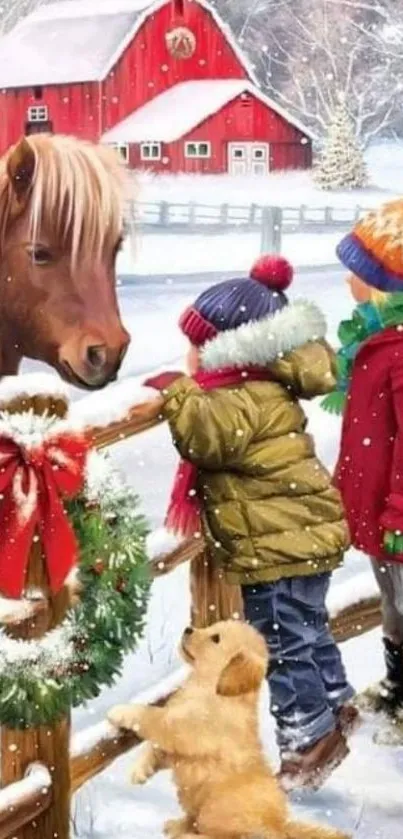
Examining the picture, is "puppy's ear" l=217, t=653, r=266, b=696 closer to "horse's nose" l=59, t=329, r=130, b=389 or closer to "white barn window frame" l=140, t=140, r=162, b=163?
"horse's nose" l=59, t=329, r=130, b=389

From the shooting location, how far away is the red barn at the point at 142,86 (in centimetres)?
162

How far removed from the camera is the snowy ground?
1686 millimetres

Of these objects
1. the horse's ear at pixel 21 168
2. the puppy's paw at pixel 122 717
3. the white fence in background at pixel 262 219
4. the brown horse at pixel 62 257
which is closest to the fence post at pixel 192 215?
the white fence in background at pixel 262 219

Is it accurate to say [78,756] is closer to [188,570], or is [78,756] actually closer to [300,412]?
[188,570]

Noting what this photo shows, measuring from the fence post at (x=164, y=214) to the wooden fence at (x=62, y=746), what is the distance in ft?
0.71

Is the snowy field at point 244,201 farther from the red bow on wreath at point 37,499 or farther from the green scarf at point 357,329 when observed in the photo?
the red bow on wreath at point 37,499

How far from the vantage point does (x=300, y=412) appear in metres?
1.75

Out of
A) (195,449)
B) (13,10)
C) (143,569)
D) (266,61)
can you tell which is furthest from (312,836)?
(13,10)

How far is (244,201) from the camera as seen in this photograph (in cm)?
172

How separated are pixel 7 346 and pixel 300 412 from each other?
38 centimetres

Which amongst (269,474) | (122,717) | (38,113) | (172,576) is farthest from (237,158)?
(122,717)

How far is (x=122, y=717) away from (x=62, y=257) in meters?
0.58

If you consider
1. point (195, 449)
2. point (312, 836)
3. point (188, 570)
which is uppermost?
point (195, 449)

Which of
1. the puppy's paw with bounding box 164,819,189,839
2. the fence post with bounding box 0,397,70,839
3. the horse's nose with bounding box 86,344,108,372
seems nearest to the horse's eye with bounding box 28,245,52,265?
the horse's nose with bounding box 86,344,108,372
